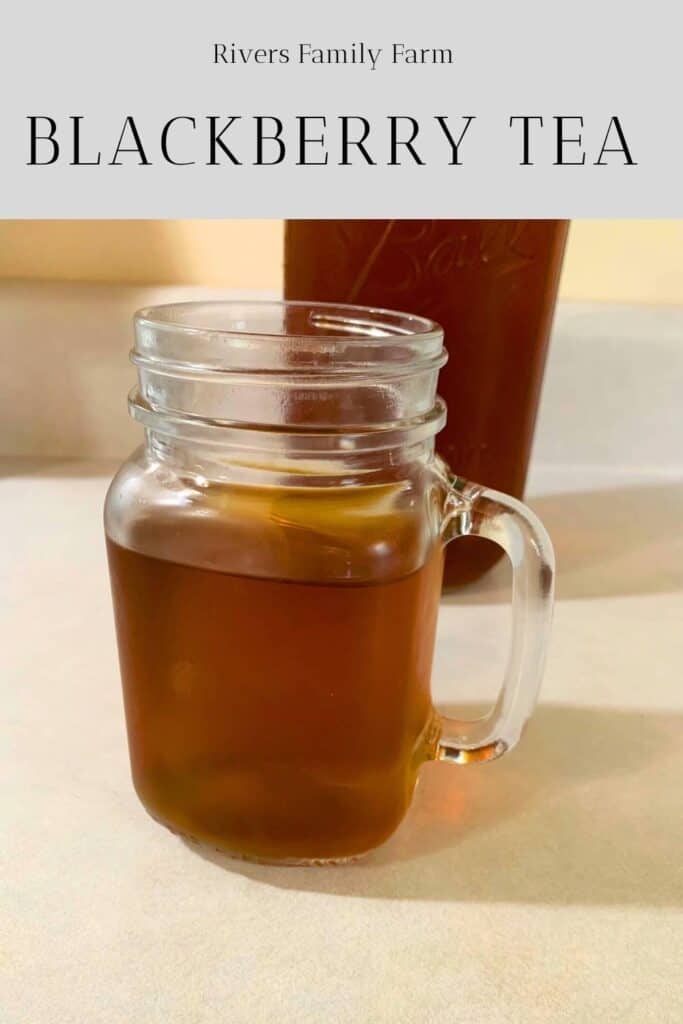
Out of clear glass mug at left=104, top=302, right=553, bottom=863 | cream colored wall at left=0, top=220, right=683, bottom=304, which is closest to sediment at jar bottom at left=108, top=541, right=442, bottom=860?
clear glass mug at left=104, top=302, right=553, bottom=863

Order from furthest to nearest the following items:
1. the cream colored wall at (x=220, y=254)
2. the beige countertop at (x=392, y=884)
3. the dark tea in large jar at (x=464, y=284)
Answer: the cream colored wall at (x=220, y=254), the dark tea in large jar at (x=464, y=284), the beige countertop at (x=392, y=884)

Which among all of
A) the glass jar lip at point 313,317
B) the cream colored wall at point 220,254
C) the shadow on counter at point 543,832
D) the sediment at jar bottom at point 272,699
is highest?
the glass jar lip at point 313,317

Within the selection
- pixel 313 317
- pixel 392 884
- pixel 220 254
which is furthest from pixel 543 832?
pixel 220 254

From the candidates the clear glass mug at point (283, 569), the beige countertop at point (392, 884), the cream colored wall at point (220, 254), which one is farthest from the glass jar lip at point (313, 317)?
the cream colored wall at point (220, 254)

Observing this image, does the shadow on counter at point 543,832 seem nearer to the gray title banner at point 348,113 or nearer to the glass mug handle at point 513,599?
the glass mug handle at point 513,599

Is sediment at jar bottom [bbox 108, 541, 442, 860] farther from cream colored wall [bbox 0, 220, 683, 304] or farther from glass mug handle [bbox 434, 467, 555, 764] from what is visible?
cream colored wall [bbox 0, 220, 683, 304]

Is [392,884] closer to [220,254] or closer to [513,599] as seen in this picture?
[513,599]

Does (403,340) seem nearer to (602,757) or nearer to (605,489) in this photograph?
(602,757)
